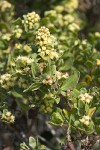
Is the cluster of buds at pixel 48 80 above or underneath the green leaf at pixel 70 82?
underneath

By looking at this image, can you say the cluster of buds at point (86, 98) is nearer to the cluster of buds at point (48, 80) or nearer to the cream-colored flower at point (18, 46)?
the cluster of buds at point (48, 80)

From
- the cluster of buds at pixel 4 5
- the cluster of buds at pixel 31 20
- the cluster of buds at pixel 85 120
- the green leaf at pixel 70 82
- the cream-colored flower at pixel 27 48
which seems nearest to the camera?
the cluster of buds at pixel 85 120

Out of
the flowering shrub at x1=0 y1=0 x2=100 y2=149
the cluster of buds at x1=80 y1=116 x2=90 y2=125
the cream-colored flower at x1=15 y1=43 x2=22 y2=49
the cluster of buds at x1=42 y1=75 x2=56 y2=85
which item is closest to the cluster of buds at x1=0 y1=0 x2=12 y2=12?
the flowering shrub at x1=0 y1=0 x2=100 y2=149

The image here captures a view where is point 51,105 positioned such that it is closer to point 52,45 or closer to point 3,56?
point 52,45

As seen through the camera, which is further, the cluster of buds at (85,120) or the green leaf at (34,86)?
the green leaf at (34,86)

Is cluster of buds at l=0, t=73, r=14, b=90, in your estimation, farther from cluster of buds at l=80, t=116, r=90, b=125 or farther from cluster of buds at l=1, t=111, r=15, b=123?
cluster of buds at l=80, t=116, r=90, b=125

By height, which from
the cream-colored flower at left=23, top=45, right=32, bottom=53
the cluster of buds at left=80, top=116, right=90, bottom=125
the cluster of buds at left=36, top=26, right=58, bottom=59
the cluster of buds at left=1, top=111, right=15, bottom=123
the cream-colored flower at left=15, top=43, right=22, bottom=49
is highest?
the cream-colored flower at left=15, top=43, right=22, bottom=49

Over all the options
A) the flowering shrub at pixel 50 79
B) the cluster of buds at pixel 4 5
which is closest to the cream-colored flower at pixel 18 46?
the flowering shrub at pixel 50 79

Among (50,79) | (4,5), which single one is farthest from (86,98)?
(4,5)
